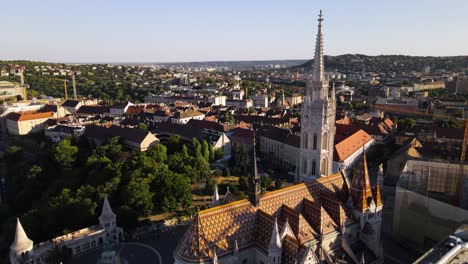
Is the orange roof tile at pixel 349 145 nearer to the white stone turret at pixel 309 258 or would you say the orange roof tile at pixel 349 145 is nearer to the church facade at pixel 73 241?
the church facade at pixel 73 241

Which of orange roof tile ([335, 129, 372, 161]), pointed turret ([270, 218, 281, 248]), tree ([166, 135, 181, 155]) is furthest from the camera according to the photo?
tree ([166, 135, 181, 155])

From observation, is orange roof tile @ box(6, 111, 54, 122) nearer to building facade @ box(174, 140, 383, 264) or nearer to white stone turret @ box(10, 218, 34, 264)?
white stone turret @ box(10, 218, 34, 264)

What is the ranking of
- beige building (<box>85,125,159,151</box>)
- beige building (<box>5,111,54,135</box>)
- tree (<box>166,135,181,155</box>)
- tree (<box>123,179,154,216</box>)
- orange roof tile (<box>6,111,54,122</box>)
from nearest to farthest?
tree (<box>123,179,154,216</box>) < beige building (<box>85,125,159,151</box>) < tree (<box>166,135,181,155</box>) < beige building (<box>5,111,54,135</box>) < orange roof tile (<box>6,111,54,122</box>)

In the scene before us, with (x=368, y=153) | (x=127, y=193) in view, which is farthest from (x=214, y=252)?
(x=368, y=153)

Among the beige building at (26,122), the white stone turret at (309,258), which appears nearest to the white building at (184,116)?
the beige building at (26,122)

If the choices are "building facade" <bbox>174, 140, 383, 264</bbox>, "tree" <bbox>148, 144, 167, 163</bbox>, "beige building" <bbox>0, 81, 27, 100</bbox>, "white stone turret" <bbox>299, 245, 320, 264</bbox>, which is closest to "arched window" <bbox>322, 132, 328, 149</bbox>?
"building facade" <bbox>174, 140, 383, 264</bbox>

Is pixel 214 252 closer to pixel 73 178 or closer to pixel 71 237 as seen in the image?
pixel 71 237
